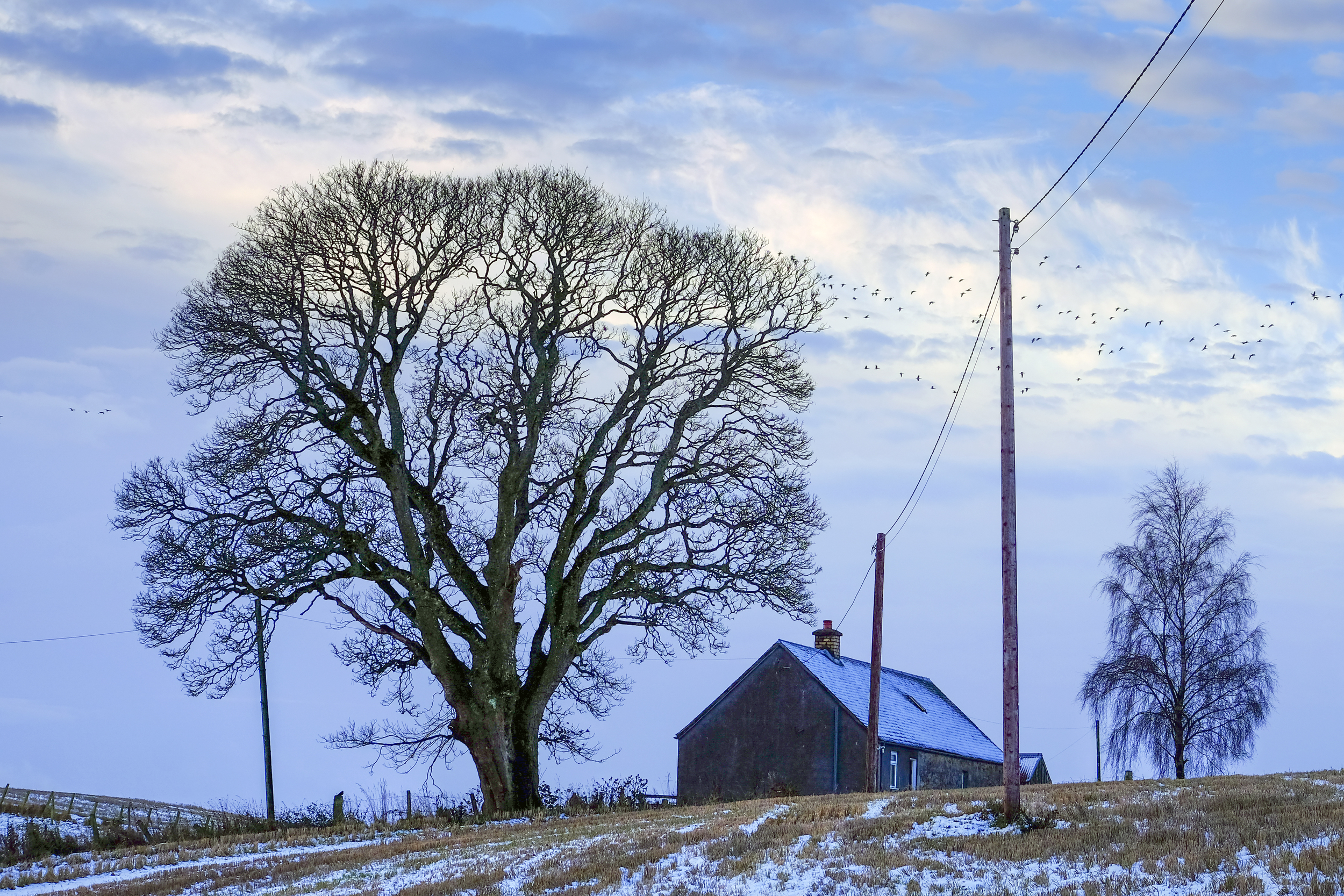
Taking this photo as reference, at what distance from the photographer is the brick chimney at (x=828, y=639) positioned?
50219 millimetres

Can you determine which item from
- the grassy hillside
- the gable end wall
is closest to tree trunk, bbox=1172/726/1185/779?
the gable end wall

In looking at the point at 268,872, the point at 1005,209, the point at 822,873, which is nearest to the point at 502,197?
the point at 1005,209

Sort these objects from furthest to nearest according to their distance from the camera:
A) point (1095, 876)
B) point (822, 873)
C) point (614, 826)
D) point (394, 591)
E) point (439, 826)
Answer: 1. point (394, 591)
2. point (439, 826)
3. point (614, 826)
4. point (822, 873)
5. point (1095, 876)

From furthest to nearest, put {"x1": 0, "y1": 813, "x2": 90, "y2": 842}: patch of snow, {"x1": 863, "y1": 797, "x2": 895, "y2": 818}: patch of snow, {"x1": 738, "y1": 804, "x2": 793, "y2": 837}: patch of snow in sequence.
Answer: {"x1": 0, "y1": 813, "x2": 90, "y2": 842}: patch of snow → {"x1": 863, "y1": 797, "x2": 895, "y2": 818}: patch of snow → {"x1": 738, "y1": 804, "x2": 793, "y2": 837}: patch of snow

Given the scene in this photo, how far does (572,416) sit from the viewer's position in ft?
95.1

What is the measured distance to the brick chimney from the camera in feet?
165

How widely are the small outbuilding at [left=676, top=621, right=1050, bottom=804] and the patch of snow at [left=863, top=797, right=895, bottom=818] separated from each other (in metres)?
20.7

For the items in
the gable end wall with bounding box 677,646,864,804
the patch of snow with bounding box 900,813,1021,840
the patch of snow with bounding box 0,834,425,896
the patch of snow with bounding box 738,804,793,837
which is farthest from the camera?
the gable end wall with bounding box 677,646,864,804

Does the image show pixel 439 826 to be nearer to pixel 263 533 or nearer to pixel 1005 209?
pixel 263 533

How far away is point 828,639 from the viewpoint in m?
50.4

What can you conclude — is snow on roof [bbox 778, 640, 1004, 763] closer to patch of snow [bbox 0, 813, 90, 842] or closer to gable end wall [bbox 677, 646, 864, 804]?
gable end wall [bbox 677, 646, 864, 804]

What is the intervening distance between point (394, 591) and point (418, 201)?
8.71 meters

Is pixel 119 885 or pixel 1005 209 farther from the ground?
pixel 1005 209

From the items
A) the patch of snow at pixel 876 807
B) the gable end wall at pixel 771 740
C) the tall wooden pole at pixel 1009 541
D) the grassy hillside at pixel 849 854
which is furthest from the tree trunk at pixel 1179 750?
the tall wooden pole at pixel 1009 541
